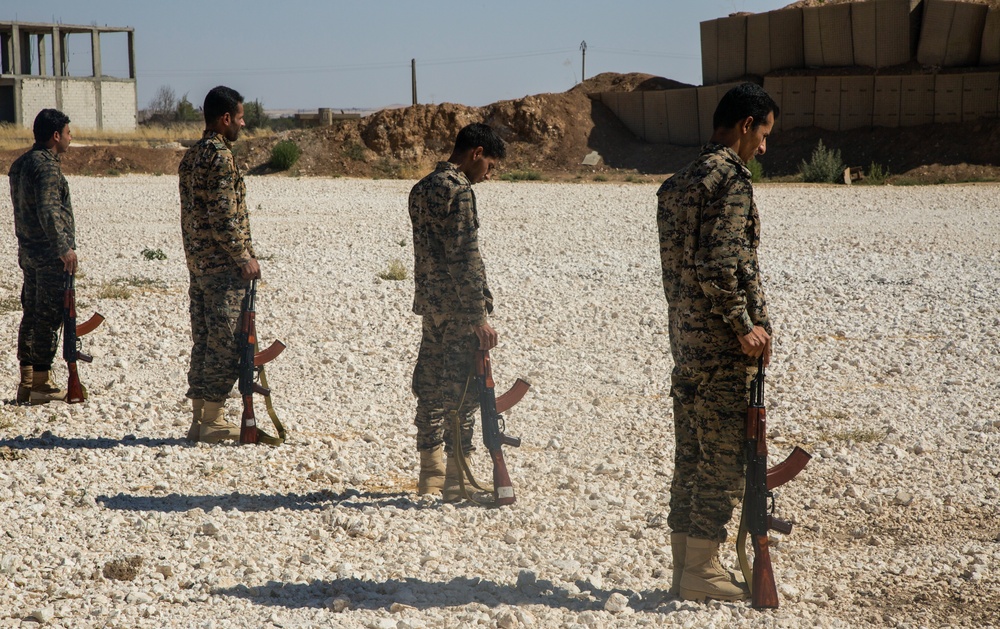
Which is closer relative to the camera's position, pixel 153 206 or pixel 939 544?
pixel 939 544

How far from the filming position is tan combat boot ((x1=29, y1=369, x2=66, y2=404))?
251 inches

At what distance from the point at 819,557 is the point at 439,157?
2781cm

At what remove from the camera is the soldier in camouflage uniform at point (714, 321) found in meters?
3.32

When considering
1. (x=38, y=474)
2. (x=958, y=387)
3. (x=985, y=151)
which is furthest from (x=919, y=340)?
(x=985, y=151)

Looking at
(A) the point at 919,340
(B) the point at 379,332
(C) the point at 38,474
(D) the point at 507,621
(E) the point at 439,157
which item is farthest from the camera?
(E) the point at 439,157

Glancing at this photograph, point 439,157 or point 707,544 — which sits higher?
point 439,157

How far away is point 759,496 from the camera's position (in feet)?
11.4

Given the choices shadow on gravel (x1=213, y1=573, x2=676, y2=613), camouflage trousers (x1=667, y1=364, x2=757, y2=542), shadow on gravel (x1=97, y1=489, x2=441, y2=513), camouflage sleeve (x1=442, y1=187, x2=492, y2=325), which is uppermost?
camouflage sleeve (x1=442, y1=187, x2=492, y2=325)

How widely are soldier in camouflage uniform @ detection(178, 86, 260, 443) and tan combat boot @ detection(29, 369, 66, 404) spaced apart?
1420 millimetres

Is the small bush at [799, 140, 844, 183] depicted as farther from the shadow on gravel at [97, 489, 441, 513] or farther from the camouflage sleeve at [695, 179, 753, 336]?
the camouflage sleeve at [695, 179, 753, 336]

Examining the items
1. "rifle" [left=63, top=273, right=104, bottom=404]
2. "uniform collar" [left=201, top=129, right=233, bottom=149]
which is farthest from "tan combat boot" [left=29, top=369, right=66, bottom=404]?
"uniform collar" [left=201, top=129, right=233, bottom=149]

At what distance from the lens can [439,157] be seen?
31.1 metres

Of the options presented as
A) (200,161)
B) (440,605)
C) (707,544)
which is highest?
(200,161)

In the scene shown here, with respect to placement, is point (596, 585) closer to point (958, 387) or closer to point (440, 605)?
point (440, 605)
